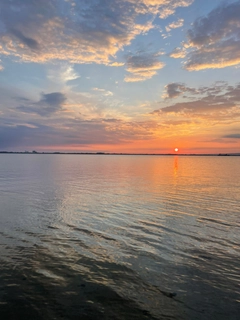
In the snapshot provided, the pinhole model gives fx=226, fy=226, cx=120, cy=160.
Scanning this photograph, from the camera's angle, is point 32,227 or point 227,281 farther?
point 32,227

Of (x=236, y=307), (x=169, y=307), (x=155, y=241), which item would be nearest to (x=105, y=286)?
(x=169, y=307)

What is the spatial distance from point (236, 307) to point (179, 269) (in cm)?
336

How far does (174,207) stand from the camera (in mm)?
27281

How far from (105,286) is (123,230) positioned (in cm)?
801

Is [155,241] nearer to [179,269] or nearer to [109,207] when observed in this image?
[179,269]

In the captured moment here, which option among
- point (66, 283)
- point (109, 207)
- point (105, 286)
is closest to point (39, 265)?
point (66, 283)

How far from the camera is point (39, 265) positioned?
1203 cm

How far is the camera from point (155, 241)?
630 inches

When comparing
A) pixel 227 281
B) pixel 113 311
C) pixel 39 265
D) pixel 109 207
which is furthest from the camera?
A: pixel 109 207

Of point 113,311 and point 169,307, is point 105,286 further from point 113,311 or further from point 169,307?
point 169,307

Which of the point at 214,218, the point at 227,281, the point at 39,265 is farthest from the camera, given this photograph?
the point at 214,218

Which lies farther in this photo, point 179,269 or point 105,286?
point 179,269

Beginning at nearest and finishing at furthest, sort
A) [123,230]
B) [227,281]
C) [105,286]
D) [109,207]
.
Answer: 1. [105,286]
2. [227,281]
3. [123,230]
4. [109,207]

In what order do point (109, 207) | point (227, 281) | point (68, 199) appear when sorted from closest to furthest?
point (227, 281) → point (109, 207) → point (68, 199)
